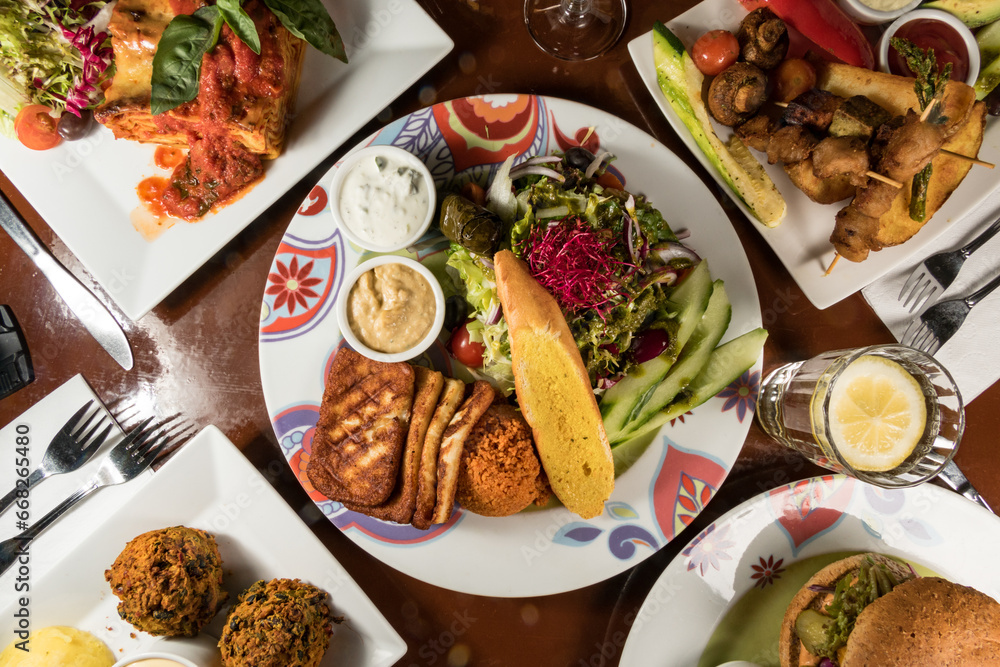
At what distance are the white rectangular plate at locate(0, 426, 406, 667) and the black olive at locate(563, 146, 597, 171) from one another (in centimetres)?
235

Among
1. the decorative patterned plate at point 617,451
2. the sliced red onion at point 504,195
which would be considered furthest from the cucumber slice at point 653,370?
the sliced red onion at point 504,195

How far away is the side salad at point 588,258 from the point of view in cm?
291

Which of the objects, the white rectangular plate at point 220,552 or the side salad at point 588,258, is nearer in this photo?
A: the side salad at point 588,258

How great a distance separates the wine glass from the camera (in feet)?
10.9

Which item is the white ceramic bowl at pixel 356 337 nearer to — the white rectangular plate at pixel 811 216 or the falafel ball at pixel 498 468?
the falafel ball at pixel 498 468

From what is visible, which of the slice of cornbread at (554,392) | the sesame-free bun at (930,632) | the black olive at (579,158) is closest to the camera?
the sesame-free bun at (930,632)

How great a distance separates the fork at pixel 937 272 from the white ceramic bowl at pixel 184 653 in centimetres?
412

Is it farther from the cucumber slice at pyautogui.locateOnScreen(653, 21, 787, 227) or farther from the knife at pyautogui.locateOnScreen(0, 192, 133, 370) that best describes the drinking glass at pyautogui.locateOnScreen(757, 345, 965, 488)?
the knife at pyautogui.locateOnScreen(0, 192, 133, 370)

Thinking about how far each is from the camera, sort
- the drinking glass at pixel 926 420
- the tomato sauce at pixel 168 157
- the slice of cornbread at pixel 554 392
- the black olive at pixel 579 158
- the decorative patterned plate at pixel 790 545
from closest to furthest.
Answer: the drinking glass at pixel 926 420
the slice of cornbread at pixel 554 392
the decorative patterned plate at pixel 790 545
the black olive at pixel 579 158
the tomato sauce at pixel 168 157

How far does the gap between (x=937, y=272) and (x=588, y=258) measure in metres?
1.94

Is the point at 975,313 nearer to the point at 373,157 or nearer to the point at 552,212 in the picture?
the point at 552,212

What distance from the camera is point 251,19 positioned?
9.00ft

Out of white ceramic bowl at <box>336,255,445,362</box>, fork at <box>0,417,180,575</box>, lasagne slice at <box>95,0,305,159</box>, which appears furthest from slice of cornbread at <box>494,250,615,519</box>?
fork at <box>0,417,180,575</box>

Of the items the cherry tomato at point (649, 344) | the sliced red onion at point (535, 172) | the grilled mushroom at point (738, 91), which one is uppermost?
the sliced red onion at point (535, 172)
